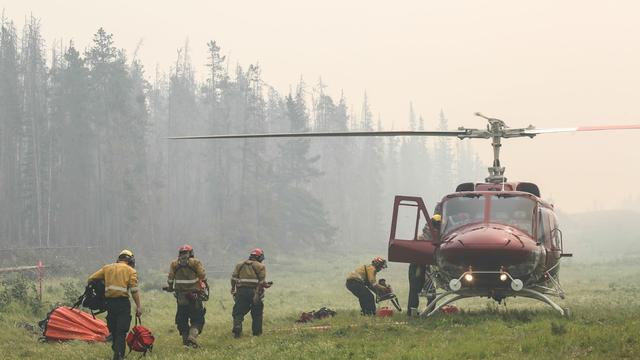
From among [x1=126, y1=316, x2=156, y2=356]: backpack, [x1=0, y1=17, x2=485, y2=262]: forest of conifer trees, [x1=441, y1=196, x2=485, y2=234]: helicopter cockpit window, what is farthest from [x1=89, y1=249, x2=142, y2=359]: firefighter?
[x1=0, y1=17, x2=485, y2=262]: forest of conifer trees

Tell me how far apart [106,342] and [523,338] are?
27.8 ft

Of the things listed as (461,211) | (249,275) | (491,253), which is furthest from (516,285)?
(249,275)

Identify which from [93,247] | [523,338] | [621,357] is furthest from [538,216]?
[93,247]

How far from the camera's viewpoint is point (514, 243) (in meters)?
12.6

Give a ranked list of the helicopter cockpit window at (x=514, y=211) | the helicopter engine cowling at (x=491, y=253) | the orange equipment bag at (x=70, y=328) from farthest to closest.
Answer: the orange equipment bag at (x=70, y=328) < the helicopter cockpit window at (x=514, y=211) < the helicopter engine cowling at (x=491, y=253)

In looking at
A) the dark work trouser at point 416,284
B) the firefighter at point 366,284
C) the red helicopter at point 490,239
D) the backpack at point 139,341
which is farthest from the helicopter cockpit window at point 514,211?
the backpack at point 139,341

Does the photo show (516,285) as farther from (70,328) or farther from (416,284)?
(70,328)

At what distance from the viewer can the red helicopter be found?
12727 millimetres

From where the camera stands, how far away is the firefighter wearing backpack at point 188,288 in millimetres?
13242

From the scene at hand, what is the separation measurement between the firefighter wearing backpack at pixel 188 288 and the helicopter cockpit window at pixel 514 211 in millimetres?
5621

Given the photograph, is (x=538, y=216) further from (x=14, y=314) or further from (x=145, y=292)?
(x=145, y=292)

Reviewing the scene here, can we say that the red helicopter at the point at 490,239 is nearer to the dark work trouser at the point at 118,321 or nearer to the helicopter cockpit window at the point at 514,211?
the helicopter cockpit window at the point at 514,211

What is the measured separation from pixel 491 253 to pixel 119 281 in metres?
6.31

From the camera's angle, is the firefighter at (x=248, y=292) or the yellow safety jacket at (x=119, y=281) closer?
the yellow safety jacket at (x=119, y=281)
